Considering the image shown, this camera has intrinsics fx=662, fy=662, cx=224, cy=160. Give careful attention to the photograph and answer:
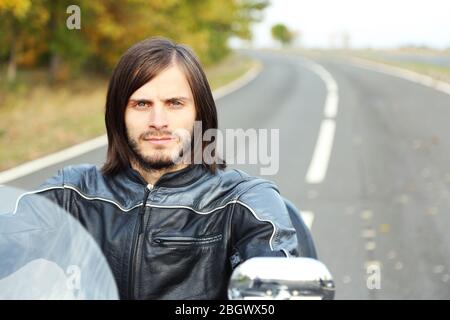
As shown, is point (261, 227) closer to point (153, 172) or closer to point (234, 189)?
point (234, 189)

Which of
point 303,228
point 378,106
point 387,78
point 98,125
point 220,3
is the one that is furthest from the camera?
point 220,3

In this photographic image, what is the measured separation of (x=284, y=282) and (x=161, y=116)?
80 centimetres

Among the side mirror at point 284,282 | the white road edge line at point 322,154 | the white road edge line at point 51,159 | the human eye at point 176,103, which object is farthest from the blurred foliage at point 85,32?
the side mirror at point 284,282

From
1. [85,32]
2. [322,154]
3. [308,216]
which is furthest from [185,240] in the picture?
[85,32]

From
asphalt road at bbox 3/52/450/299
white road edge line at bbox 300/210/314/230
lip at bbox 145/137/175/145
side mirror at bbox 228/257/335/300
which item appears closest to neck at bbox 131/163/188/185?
lip at bbox 145/137/175/145

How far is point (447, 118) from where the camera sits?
12945 millimetres

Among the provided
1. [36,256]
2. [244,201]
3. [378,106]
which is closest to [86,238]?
[36,256]

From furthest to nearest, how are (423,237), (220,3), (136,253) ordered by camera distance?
1. (220,3)
2. (423,237)
3. (136,253)

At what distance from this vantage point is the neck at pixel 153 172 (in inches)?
73.9

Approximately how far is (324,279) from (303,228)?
1.17 m

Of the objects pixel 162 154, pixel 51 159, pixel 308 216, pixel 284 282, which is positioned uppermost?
pixel 162 154

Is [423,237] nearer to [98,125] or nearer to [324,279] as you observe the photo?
[324,279]

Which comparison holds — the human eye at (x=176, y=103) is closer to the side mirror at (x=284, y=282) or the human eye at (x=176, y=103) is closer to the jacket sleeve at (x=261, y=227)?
the jacket sleeve at (x=261, y=227)

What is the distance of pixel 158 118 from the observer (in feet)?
5.74
